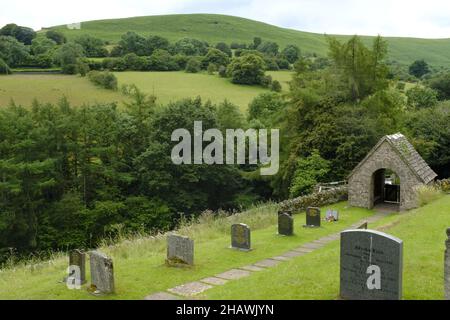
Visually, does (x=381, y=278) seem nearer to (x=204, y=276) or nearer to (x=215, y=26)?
(x=204, y=276)

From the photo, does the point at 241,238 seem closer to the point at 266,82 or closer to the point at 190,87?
the point at 190,87

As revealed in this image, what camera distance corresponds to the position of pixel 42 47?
80562 mm

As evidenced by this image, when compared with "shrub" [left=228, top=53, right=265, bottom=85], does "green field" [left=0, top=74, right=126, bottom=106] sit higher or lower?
lower

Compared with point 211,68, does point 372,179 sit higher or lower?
lower

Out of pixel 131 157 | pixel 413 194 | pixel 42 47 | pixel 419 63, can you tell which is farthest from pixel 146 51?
pixel 413 194

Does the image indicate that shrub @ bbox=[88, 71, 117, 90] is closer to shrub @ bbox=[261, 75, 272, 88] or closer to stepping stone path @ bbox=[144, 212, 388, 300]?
shrub @ bbox=[261, 75, 272, 88]

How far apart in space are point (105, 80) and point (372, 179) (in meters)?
47.1

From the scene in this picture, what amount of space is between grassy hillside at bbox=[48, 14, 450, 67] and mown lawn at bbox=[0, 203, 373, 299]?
367ft

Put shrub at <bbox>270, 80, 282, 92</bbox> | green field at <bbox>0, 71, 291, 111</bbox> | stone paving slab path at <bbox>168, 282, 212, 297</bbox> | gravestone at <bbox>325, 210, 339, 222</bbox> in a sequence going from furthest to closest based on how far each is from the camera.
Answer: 1. shrub at <bbox>270, 80, 282, 92</bbox>
2. green field at <bbox>0, 71, 291, 111</bbox>
3. gravestone at <bbox>325, 210, 339, 222</bbox>
4. stone paving slab path at <bbox>168, 282, 212, 297</bbox>

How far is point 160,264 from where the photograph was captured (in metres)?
14.6

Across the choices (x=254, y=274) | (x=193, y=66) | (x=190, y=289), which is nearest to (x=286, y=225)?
(x=254, y=274)

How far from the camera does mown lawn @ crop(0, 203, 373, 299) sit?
40.4 ft

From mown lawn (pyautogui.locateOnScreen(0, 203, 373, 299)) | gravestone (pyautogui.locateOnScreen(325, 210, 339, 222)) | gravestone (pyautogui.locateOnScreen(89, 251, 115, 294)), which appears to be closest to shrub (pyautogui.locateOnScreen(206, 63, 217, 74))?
gravestone (pyautogui.locateOnScreen(325, 210, 339, 222))
